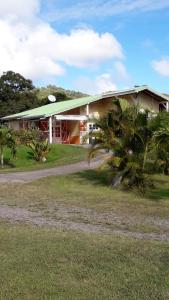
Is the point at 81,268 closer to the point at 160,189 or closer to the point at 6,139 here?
the point at 160,189

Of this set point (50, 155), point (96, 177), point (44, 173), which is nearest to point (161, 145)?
point (96, 177)

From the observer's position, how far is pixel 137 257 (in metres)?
6.78

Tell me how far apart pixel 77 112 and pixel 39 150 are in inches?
445

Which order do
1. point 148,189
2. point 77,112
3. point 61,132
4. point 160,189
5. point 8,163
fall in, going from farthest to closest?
point 61,132, point 77,112, point 8,163, point 160,189, point 148,189

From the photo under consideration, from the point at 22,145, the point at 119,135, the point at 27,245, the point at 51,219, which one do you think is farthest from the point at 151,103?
the point at 27,245

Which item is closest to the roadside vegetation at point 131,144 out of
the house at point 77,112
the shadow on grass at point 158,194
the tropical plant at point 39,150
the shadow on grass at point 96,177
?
the shadow on grass at point 158,194

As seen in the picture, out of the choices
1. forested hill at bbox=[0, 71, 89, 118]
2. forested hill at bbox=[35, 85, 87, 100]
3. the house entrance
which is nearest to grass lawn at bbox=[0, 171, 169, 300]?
the house entrance

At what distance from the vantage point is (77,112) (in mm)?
42156

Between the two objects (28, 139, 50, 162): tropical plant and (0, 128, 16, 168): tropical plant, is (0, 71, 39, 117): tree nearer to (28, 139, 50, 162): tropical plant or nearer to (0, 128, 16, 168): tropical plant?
(28, 139, 50, 162): tropical plant

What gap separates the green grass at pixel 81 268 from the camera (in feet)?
17.1

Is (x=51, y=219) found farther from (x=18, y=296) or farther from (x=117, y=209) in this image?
(x=18, y=296)

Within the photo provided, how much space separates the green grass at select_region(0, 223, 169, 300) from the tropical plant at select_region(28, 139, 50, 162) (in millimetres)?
23057

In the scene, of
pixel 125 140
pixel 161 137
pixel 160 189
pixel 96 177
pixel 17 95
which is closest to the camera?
pixel 161 137

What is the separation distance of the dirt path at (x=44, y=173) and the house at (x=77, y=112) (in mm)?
14056
